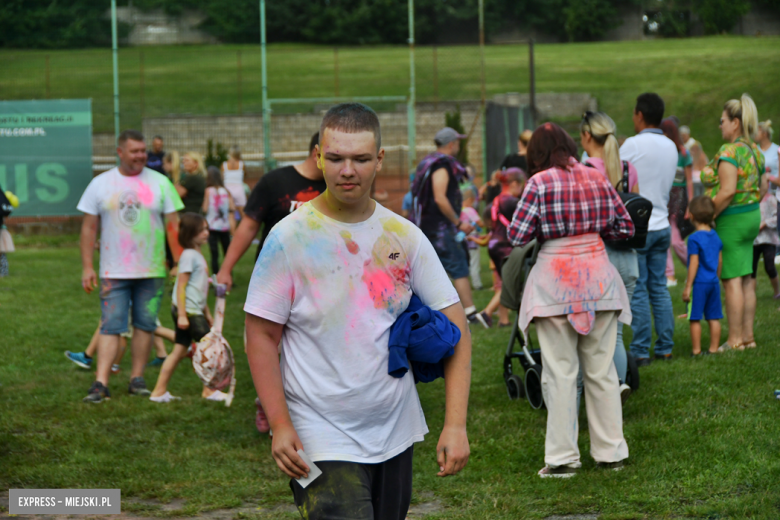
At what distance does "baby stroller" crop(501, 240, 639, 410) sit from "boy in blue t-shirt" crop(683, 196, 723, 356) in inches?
50.3

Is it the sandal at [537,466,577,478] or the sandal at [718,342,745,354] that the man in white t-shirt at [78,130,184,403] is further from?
the sandal at [718,342,745,354]

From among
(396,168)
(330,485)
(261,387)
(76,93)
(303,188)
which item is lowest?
(330,485)

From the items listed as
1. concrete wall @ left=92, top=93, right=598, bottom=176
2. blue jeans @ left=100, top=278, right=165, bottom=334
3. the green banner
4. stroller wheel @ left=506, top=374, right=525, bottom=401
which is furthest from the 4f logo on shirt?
concrete wall @ left=92, top=93, right=598, bottom=176

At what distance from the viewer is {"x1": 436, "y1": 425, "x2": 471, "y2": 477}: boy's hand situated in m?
2.67

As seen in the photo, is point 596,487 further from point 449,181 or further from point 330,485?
point 449,181

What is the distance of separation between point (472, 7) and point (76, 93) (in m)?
30.9

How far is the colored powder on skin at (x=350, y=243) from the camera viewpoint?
8.89ft

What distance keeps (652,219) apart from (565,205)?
7.80ft

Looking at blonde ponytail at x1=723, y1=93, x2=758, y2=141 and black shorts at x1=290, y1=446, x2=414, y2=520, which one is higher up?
blonde ponytail at x1=723, y1=93, x2=758, y2=141

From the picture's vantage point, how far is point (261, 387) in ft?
8.76

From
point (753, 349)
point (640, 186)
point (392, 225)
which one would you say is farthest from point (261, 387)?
point (753, 349)

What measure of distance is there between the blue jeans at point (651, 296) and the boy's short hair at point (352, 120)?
475 cm

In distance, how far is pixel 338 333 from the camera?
268cm

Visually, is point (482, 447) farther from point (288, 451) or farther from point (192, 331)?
point (288, 451)
